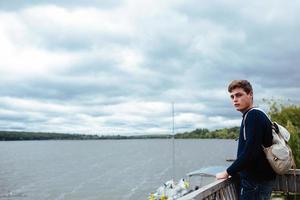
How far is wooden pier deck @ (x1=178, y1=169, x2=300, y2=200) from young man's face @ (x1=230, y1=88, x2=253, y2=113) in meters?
0.98

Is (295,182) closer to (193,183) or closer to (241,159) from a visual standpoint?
(241,159)

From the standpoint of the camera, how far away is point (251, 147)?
169 inches

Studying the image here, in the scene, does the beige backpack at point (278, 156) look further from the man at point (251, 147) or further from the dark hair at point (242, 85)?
the dark hair at point (242, 85)

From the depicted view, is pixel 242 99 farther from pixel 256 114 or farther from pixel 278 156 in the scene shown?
pixel 278 156

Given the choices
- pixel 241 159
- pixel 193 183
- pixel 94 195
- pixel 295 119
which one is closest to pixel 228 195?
pixel 241 159

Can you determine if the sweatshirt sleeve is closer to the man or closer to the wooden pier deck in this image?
the man

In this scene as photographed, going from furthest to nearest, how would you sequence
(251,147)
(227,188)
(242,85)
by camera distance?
(227,188), (242,85), (251,147)

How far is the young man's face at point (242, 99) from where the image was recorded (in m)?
4.51

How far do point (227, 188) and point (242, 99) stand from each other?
145 centimetres

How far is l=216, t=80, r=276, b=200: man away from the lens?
431 centimetres

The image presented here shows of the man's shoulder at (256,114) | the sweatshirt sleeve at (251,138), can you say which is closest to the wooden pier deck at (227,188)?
the sweatshirt sleeve at (251,138)

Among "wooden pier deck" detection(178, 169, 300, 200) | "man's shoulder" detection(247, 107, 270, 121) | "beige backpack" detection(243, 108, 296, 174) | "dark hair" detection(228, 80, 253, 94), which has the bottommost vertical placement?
"wooden pier deck" detection(178, 169, 300, 200)

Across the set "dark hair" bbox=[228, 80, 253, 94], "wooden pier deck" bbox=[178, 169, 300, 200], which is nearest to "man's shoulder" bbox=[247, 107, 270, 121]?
"dark hair" bbox=[228, 80, 253, 94]

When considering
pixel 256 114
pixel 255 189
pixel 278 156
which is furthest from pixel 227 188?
pixel 256 114
